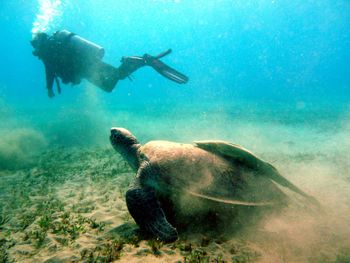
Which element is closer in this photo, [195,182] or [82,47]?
[195,182]

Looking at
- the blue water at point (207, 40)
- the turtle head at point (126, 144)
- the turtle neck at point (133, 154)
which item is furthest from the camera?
→ the blue water at point (207, 40)

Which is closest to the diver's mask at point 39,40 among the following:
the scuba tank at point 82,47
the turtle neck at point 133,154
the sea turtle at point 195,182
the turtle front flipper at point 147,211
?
the scuba tank at point 82,47

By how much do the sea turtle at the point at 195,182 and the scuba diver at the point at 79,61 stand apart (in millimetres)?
6892

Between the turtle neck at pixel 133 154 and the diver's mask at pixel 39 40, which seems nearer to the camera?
the turtle neck at pixel 133 154

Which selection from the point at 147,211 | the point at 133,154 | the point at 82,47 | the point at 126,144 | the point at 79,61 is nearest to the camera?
the point at 147,211

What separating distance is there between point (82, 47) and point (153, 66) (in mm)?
3163

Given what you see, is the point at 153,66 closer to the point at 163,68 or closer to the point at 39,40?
the point at 163,68

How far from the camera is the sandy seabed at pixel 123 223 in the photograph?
3.60 m

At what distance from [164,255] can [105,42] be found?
178 m

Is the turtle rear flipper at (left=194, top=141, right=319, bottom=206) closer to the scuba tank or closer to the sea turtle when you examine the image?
the sea turtle

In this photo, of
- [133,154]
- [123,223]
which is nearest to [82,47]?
[133,154]

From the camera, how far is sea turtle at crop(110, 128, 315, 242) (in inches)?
153

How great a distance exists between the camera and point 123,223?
4680 millimetres

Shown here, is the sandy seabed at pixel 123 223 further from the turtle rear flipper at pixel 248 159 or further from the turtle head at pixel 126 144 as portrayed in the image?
the turtle head at pixel 126 144
